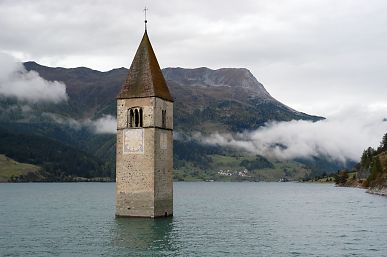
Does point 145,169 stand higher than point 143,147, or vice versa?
point 143,147

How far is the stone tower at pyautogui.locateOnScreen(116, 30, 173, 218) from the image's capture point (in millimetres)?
65000

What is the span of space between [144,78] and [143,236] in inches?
859

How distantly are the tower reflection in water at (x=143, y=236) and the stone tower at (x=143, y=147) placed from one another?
1416 millimetres

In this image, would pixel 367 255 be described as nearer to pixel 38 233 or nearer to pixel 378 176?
pixel 38 233

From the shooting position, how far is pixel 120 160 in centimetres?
6681

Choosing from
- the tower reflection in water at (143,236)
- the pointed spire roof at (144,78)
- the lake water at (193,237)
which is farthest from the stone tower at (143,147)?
the lake water at (193,237)

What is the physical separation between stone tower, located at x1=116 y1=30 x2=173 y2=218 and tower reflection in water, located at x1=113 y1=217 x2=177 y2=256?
4.64ft

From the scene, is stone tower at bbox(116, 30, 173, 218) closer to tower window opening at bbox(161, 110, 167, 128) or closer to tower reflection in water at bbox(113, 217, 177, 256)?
tower window opening at bbox(161, 110, 167, 128)

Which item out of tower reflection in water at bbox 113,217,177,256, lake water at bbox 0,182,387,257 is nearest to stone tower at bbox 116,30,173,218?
tower reflection in water at bbox 113,217,177,256

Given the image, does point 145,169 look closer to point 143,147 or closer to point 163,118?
point 143,147

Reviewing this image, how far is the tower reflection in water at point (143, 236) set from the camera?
49.1 metres

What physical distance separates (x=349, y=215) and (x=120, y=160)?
145ft

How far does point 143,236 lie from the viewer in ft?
184

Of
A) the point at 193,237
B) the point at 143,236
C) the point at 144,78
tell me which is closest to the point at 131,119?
the point at 144,78
